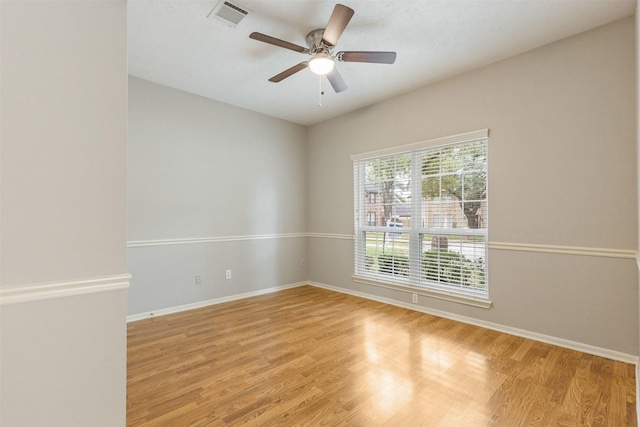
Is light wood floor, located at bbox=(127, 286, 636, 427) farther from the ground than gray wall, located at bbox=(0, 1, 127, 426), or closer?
closer

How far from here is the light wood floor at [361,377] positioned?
1856 millimetres

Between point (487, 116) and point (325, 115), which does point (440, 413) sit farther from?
point (325, 115)

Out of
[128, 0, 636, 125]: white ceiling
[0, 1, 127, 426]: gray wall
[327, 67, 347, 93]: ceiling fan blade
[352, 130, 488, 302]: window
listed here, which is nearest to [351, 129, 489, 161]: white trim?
[352, 130, 488, 302]: window

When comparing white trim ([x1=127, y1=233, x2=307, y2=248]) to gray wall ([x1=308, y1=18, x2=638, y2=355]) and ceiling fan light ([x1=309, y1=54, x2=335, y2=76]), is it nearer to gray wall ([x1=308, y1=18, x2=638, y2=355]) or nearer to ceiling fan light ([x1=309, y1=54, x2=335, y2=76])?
gray wall ([x1=308, y1=18, x2=638, y2=355])

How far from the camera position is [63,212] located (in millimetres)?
1418

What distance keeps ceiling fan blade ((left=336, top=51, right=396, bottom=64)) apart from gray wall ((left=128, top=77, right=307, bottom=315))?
2381 mm

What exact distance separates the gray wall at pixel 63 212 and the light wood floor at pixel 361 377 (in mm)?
614

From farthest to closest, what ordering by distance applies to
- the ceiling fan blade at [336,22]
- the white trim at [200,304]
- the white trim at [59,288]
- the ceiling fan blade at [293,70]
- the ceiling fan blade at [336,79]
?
the white trim at [200,304], the ceiling fan blade at [336,79], the ceiling fan blade at [293,70], the ceiling fan blade at [336,22], the white trim at [59,288]

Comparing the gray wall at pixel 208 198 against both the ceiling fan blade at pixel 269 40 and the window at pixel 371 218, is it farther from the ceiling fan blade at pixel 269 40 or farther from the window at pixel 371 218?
the ceiling fan blade at pixel 269 40

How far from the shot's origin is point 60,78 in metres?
1.41

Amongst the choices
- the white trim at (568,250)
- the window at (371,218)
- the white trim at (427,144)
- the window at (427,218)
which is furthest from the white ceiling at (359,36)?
the white trim at (568,250)

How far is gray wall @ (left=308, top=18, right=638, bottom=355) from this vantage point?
2.54 m

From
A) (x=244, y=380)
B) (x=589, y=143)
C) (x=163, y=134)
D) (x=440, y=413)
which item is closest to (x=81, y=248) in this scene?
(x=244, y=380)

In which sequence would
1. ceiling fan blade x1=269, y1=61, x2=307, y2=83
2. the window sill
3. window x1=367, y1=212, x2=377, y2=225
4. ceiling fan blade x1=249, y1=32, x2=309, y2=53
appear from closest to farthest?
ceiling fan blade x1=249, y1=32, x2=309, y2=53
ceiling fan blade x1=269, y1=61, x2=307, y2=83
the window sill
window x1=367, y1=212, x2=377, y2=225
